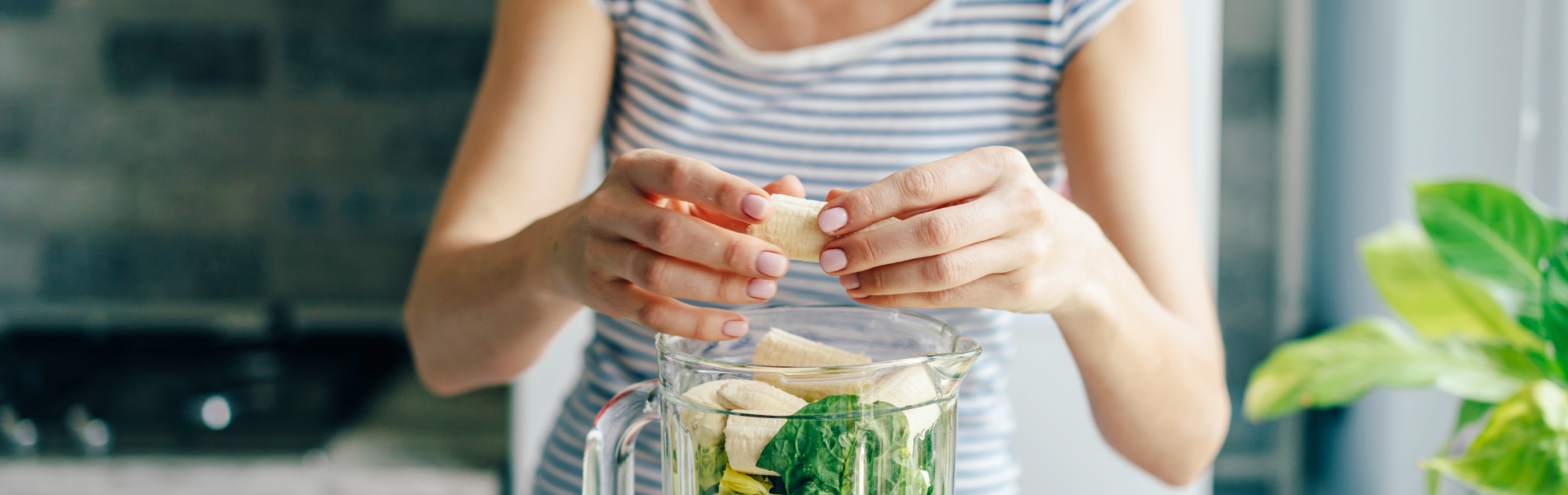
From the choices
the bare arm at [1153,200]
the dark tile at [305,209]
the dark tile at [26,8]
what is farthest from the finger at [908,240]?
the dark tile at [26,8]

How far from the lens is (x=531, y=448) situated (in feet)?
4.53

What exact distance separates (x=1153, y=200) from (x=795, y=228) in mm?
350

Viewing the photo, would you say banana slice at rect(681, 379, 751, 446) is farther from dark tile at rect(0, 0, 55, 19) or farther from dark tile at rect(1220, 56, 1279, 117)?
dark tile at rect(0, 0, 55, 19)

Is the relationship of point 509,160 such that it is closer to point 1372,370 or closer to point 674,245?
point 674,245

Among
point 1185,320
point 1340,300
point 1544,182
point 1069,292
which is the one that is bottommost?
point 1340,300

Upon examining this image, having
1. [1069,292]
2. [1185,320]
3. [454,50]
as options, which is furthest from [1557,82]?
[454,50]

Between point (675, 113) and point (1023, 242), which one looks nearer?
point (1023, 242)

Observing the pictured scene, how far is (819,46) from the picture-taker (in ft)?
2.30

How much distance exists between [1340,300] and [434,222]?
1.55 meters

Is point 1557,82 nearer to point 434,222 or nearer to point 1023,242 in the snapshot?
point 1023,242

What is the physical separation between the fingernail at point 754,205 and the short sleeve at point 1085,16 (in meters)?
0.37

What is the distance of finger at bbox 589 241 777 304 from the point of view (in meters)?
0.40

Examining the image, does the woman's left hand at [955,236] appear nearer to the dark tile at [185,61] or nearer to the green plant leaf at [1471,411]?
the green plant leaf at [1471,411]

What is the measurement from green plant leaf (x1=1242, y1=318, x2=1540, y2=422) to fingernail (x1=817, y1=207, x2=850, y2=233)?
898mm
